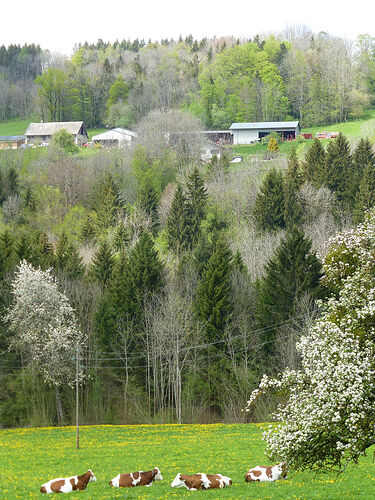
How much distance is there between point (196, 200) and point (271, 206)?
9819 millimetres

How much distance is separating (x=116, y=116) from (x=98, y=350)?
358 feet

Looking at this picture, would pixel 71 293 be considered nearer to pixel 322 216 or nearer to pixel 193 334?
pixel 193 334

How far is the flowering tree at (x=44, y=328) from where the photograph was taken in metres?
49.6

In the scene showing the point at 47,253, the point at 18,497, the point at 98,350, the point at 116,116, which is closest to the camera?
the point at 18,497

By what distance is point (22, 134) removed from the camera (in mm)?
163125

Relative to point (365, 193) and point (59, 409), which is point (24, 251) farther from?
point (365, 193)

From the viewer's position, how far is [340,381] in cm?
1516

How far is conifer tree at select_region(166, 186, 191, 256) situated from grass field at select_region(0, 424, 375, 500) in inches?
1235

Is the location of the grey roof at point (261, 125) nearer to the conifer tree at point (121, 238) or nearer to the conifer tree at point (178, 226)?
the conifer tree at point (178, 226)

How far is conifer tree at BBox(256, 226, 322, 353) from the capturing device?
180 ft

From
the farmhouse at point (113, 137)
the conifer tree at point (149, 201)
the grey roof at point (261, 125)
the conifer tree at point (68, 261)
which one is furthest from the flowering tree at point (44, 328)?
the grey roof at point (261, 125)

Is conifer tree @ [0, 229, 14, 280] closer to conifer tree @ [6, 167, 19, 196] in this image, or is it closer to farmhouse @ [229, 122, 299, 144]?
conifer tree @ [6, 167, 19, 196]

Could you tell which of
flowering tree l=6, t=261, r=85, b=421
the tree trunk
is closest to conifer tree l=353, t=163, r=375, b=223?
flowering tree l=6, t=261, r=85, b=421

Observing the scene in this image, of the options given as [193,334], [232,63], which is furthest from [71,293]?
[232,63]
